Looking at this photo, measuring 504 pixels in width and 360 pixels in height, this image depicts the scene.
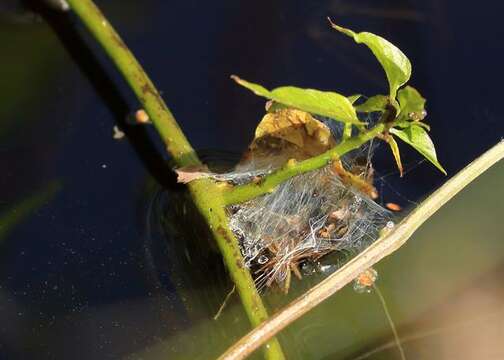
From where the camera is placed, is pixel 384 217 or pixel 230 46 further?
pixel 230 46

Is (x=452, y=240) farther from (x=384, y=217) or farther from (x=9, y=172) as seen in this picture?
(x=9, y=172)

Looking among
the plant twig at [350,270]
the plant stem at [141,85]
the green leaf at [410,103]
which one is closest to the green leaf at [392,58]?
the green leaf at [410,103]

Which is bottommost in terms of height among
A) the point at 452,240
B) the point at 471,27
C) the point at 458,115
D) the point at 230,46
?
the point at 452,240

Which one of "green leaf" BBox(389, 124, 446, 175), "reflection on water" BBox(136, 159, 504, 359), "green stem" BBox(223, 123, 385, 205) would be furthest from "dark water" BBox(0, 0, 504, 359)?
"green leaf" BBox(389, 124, 446, 175)

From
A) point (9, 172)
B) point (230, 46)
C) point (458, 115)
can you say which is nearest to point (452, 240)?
point (458, 115)

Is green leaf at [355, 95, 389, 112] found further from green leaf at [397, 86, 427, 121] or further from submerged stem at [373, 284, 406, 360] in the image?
submerged stem at [373, 284, 406, 360]

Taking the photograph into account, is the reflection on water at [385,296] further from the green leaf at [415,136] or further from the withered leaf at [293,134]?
the green leaf at [415,136]
